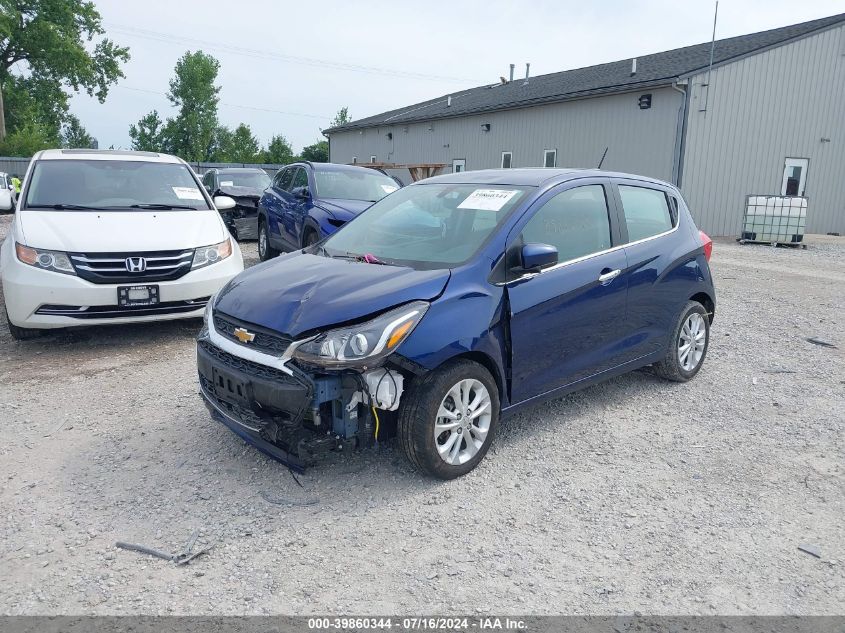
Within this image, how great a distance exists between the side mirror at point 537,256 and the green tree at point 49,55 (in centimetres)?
4348

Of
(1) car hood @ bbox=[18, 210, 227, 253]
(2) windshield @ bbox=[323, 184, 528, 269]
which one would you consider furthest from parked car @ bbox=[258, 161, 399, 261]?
(2) windshield @ bbox=[323, 184, 528, 269]

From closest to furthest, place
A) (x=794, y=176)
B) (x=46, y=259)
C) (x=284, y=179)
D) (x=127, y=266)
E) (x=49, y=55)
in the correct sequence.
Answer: (x=46, y=259) → (x=127, y=266) → (x=284, y=179) → (x=794, y=176) → (x=49, y=55)

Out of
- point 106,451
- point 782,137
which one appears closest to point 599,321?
point 106,451

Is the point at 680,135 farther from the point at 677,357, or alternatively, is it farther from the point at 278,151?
the point at 278,151

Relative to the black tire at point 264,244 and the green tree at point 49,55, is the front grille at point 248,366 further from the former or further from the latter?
the green tree at point 49,55

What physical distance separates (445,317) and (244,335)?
1.08 m

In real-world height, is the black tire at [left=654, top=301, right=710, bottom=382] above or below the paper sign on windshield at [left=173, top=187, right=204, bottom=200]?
below

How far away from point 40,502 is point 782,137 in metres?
21.7

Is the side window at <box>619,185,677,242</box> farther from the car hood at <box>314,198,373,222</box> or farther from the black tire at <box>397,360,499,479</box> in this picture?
the car hood at <box>314,198,373,222</box>

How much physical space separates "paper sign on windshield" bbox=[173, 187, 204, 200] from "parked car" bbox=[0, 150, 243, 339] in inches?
0.4

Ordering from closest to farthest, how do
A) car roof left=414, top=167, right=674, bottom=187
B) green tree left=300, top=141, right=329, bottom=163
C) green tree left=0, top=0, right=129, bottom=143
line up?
car roof left=414, top=167, right=674, bottom=187 → green tree left=0, top=0, right=129, bottom=143 → green tree left=300, top=141, right=329, bottom=163

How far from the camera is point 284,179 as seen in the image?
35.9 ft

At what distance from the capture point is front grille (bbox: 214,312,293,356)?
3.32 metres

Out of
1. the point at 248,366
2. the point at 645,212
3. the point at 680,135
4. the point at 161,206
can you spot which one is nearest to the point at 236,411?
the point at 248,366
